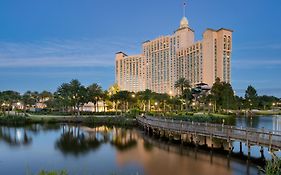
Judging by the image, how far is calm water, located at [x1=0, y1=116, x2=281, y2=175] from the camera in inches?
1080

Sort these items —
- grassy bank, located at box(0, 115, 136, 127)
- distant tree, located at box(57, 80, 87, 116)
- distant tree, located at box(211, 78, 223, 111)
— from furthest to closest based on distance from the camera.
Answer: distant tree, located at box(211, 78, 223, 111), distant tree, located at box(57, 80, 87, 116), grassy bank, located at box(0, 115, 136, 127)

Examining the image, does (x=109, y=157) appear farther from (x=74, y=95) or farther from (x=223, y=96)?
(x=223, y=96)

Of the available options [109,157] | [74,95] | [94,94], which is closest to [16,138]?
[109,157]

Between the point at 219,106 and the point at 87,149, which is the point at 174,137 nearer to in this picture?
the point at 87,149

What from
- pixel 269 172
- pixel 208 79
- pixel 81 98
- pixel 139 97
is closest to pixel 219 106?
pixel 139 97

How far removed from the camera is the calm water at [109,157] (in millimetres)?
27438

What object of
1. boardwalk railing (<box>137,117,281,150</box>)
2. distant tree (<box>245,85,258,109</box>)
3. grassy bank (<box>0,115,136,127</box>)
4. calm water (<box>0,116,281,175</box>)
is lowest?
calm water (<box>0,116,281,175</box>)

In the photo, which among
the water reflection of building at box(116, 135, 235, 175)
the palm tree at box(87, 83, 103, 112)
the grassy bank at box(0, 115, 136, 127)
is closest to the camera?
the water reflection of building at box(116, 135, 235, 175)

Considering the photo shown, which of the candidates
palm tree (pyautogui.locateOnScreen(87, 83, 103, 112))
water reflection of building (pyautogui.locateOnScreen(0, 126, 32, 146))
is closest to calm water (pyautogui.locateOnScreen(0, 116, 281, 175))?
water reflection of building (pyautogui.locateOnScreen(0, 126, 32, 146))

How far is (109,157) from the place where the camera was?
113ft

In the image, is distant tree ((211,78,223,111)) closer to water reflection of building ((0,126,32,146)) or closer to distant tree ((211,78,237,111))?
distant tree ((211,78,237,111))

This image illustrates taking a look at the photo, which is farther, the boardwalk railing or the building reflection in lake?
the building reflection in lake

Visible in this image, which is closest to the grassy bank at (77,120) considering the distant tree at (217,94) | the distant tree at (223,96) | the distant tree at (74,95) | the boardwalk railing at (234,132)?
the distant tree at (74,95)

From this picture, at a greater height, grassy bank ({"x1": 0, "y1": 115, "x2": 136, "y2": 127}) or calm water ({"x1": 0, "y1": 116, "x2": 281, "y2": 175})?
grassy bank ({"x1": 0, "y1": 115, "x2": 136, "y2": 127})
